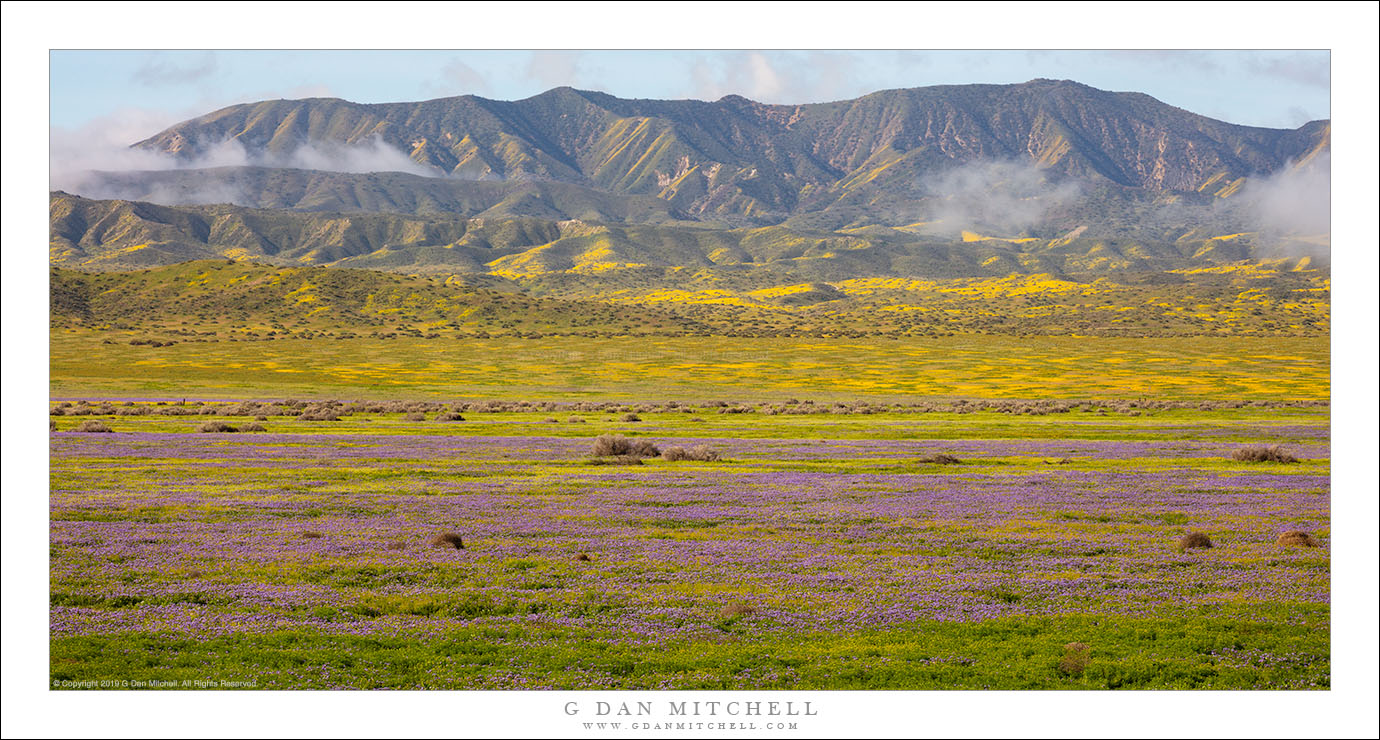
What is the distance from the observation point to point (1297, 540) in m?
23.8

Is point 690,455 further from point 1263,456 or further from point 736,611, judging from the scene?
point 736,611

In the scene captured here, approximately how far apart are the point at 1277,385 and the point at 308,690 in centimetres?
10741

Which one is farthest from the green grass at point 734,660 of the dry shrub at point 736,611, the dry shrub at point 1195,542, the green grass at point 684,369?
the green grass at point 684,369

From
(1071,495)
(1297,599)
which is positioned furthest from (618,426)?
(1297,599)

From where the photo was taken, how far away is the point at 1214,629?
17078 mm

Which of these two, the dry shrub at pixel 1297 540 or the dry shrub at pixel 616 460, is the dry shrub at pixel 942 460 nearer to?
the dry shrub at pixel 616 460

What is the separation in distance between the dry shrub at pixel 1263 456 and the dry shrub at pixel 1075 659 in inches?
1205

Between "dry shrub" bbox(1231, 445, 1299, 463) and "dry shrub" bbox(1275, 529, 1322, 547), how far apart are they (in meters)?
19.8

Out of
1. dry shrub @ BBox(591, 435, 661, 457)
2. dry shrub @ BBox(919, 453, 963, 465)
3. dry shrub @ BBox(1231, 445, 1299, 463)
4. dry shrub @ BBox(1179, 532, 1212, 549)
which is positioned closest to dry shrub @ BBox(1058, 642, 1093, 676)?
dry shrub @ BBox(1179, 532, 1212, 549)

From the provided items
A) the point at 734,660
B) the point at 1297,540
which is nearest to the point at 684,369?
the point at 1297,540

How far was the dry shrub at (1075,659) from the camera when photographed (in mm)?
15219

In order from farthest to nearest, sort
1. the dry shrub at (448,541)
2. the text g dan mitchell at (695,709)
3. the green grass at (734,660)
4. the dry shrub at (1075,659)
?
the dry shrub at (448,541) < the dry shrub at (1075,659) < the green grass at (734,660) < the text g dan mitchell at (695,709)

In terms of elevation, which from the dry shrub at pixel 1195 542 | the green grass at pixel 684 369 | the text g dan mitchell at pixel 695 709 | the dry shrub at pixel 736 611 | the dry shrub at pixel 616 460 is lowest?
the text g dan mitchell at pixel 695 709

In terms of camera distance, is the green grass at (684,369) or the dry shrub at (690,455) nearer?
the dry shrub at (690,455)
